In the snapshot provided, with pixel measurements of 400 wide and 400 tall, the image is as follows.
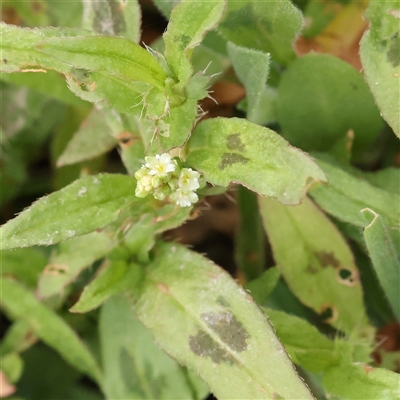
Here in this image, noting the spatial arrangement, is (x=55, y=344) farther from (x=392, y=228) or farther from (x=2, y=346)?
(x=392, y=228)

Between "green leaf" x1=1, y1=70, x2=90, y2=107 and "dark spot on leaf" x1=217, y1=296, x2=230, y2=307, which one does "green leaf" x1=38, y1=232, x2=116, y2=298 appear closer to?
"dark spot on leaf" x1=217, y1=296, x2=230, y2=307

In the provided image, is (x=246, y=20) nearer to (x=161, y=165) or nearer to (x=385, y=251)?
(x=161, y=165)

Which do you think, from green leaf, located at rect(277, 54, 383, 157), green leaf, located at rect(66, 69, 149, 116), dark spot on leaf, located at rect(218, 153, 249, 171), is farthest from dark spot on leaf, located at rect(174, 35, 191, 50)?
green leaf, located at rect(277, 54, 383, 157)

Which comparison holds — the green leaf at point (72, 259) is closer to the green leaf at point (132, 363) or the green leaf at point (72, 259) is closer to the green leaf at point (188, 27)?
the green leaf at point (132, 363)

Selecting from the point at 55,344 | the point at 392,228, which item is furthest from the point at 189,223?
the point at 392,228

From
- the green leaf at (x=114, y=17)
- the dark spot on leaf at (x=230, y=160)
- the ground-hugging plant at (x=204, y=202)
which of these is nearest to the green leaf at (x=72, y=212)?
the ground-hugging plant at (x=204, y=202)

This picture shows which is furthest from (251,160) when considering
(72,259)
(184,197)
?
(72,259)
